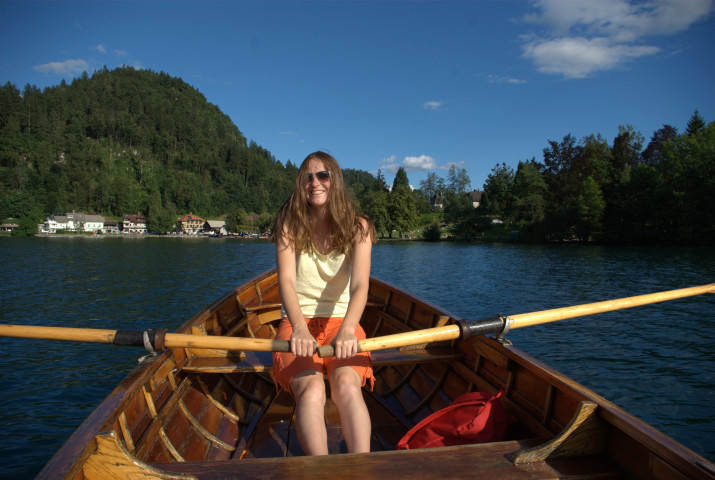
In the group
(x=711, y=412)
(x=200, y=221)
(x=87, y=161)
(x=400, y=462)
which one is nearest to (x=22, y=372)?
(x=400, y=462)

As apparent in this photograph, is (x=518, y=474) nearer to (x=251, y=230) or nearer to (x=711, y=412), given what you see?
(x=711, y=412)

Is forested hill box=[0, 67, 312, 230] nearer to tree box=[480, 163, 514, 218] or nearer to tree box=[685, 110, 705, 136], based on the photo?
tree box=[480, 163, 514, 218]

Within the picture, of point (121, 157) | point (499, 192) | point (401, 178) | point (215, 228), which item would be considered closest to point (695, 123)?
point (499, 192)

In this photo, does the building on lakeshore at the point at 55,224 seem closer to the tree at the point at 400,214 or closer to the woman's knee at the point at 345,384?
the tree at the point at 400,214

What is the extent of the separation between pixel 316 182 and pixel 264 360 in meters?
1.71

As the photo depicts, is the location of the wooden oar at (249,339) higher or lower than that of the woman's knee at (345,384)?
higher

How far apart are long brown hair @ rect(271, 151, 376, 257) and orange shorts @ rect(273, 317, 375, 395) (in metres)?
0.55

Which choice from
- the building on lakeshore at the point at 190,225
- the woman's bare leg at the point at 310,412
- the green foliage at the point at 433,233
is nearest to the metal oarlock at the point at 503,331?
the woman's bare leg at the point at 310,412

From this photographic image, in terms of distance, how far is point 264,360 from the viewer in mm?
3568

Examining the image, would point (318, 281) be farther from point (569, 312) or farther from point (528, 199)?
point (528, 199)

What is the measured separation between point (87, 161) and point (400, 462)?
150562mm

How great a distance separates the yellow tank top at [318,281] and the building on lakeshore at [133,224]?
121 m

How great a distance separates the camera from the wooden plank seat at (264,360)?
3271 millimetres

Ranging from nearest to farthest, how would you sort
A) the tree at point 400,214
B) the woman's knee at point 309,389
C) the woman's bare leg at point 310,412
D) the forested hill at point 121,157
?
the woman's bare leg at point 310,412 → the woman's knee at point 309,389 → the tree at point 400,214 → the forested hill at point 121,157
